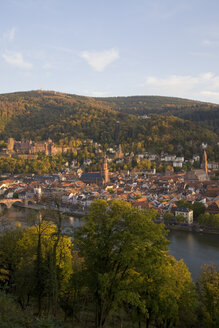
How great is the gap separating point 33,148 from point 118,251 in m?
42.4

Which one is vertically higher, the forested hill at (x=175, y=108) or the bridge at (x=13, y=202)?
the forested hill at (x=175, y=108)

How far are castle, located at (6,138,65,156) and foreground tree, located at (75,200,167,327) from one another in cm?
3986

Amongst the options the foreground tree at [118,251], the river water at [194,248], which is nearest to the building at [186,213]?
the river water at [194,248]

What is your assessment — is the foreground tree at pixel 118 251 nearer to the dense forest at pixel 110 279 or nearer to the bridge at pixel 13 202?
the dense forest at pixel 110 279

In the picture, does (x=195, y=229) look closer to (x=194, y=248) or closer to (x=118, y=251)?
(x=194, y=248)

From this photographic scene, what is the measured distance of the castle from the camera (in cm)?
4391

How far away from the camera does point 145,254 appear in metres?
4.13

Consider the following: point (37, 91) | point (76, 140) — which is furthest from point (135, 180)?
point (37, 91)

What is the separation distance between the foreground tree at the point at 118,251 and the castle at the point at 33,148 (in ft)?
131

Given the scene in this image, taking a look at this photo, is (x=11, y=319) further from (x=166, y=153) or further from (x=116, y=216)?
(x=166, y=153)

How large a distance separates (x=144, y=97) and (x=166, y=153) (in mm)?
62889

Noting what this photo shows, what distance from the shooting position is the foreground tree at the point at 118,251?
4.10 m

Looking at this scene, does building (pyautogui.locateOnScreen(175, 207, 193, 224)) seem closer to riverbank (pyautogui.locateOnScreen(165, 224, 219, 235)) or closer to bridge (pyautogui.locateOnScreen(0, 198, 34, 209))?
riverbank (pyautogui.locateOnScreen(165, 224, 219, 235))

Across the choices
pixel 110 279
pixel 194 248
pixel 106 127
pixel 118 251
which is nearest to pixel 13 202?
pixel 194 248
